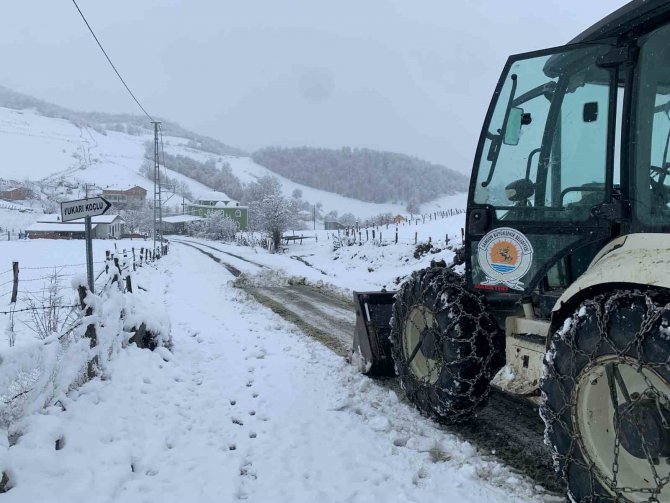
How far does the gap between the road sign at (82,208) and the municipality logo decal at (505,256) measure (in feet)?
14.8

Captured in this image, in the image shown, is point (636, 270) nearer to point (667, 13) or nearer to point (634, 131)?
point (634, 131)

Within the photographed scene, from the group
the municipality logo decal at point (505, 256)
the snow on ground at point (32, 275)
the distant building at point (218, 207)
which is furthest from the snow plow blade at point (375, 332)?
the distant building at point (218, 207)

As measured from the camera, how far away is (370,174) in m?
155

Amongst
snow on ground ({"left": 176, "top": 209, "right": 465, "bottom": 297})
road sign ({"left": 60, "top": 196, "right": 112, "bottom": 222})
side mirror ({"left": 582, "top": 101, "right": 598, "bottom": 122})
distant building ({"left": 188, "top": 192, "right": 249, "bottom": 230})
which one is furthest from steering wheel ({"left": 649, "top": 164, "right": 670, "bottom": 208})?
distant building ({"left": 188, "top": 192, "right": 249, "bottom": 230})

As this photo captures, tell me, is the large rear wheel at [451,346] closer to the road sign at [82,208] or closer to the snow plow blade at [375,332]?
the snow plow blade at [375,332]

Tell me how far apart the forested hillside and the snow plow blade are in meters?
127

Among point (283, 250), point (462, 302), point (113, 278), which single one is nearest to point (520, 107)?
point (462, 302)

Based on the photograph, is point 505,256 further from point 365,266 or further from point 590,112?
point 365,266

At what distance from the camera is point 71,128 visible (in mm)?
190125

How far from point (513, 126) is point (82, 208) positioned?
4921mm

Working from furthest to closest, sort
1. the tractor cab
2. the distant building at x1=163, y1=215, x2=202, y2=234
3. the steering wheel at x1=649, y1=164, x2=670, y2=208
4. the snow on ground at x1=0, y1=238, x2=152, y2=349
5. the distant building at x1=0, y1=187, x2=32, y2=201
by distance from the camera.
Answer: the distant building at x1=163, y1=215, x2=202, y2=234 < the distant building at x1=0, y1=187, x2=32, y2=201 < the snow on ground at x1=0, y1=238, x2=152, y2=349 < the tractor cab < the steering wheel at x1=649, y1=164, x2=670, y2=208

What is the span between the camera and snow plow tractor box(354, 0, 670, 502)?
2420 millimetres

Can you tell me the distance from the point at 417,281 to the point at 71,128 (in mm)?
216511

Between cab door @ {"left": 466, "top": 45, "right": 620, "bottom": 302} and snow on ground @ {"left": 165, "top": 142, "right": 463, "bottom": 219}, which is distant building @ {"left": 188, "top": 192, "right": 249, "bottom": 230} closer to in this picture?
snow on ground @ {"left": 165, "top": 142, "right": 463, "bottom": 219}
